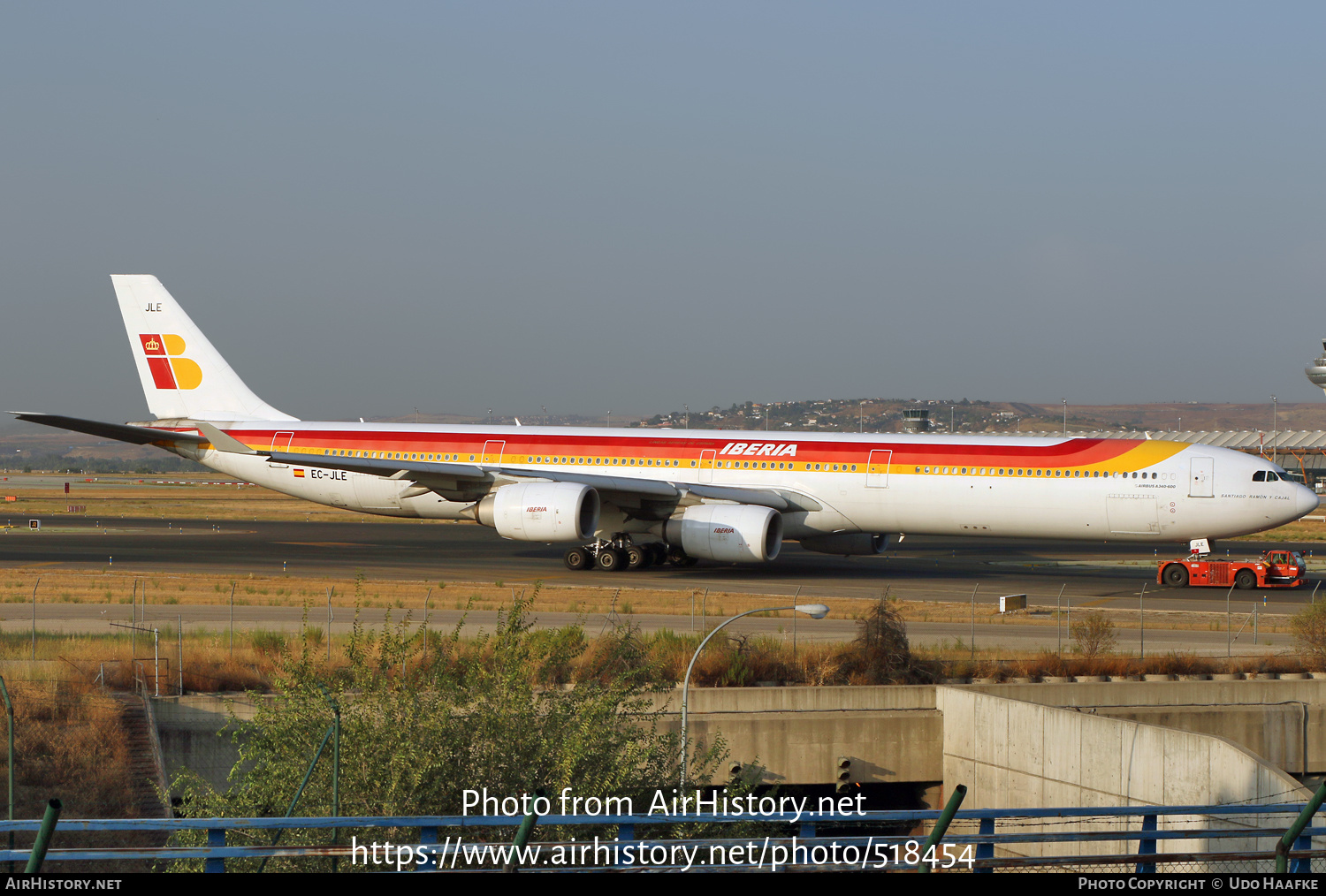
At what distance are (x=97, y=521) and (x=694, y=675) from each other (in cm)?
4775

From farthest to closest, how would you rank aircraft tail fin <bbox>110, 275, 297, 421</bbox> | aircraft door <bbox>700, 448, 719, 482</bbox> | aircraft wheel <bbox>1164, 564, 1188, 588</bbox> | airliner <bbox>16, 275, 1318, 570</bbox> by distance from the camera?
1. aircraft tail fin <bbox>110, 275, 297, 421</bbox>
2. aircraft door <bbox>700, 448, 719, 482</bbox>
3. aircraft wheel <bbox>1164, 564, 1188, 588</bbox>
4. airliner <bbox>16, 275, 1318, 570</bbox>

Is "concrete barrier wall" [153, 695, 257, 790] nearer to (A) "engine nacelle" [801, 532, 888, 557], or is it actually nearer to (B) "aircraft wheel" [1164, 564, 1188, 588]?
(A) "engine nacelle" [801, 532, 888, 557]

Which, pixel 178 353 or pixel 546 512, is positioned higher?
pixel 178 353

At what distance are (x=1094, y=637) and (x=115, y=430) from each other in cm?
2980

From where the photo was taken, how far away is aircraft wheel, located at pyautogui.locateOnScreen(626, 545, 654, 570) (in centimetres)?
3772

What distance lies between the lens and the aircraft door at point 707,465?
37.5m

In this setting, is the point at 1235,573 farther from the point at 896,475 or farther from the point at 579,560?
the point at 579,560

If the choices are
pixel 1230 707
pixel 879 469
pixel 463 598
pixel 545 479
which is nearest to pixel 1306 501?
pixel 879 469

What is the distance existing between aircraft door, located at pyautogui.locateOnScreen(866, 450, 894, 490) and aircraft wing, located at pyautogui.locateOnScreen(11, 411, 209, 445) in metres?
22.0

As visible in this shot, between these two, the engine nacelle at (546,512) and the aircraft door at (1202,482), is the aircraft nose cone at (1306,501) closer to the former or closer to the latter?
the aircraft door at (1202,482)

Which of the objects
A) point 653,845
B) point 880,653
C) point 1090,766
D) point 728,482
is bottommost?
point 1090,766

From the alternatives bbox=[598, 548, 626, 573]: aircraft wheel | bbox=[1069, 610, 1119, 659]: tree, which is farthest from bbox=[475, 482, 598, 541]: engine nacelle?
bbox=[1069, 610, 1119, 659]: tree

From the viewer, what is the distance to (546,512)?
114 ft

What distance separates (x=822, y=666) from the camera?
23578 millimetres
